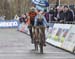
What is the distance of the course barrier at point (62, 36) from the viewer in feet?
53.5

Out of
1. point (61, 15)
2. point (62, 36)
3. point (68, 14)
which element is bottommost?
point (62, 36)

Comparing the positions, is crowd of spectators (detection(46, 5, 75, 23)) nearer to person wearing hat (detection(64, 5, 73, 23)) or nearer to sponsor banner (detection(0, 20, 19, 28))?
person wearing hat (detection(64, 5, 73, 23))

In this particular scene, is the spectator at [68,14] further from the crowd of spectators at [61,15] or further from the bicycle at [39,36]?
the bicycle at [39,36]

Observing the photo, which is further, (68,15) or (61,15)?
(61,15)

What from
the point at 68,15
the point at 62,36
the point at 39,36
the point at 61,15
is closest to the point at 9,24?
the point at 61,15

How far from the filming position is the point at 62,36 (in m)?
18.1

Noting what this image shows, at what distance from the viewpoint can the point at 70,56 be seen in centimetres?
1475

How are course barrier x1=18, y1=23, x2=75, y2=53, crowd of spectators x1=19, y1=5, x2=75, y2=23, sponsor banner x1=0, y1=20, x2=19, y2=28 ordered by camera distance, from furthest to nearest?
sponsor banner x1=0, y1=20, x2=19, y2=28 < crowd of spectators x1=19, y1=5, x2=75, y2=23 < course barrier x1=18, y1=23, x2=75, y2=53

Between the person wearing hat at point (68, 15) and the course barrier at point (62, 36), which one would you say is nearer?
the course barrier at point (62, 36)

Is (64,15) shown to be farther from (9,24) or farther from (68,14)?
(9,24)

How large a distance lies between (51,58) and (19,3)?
194ft

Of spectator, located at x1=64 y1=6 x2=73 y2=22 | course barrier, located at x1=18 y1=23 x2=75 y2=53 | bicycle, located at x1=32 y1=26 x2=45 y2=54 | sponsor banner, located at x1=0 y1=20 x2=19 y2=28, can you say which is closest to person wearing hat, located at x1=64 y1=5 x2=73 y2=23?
spectator, located at x1=64 y1=6 x2=73 y2=22

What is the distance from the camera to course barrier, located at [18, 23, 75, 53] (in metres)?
16.3

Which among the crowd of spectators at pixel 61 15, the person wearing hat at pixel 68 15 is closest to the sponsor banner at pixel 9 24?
the crowd of spectators at pixel 61 15
